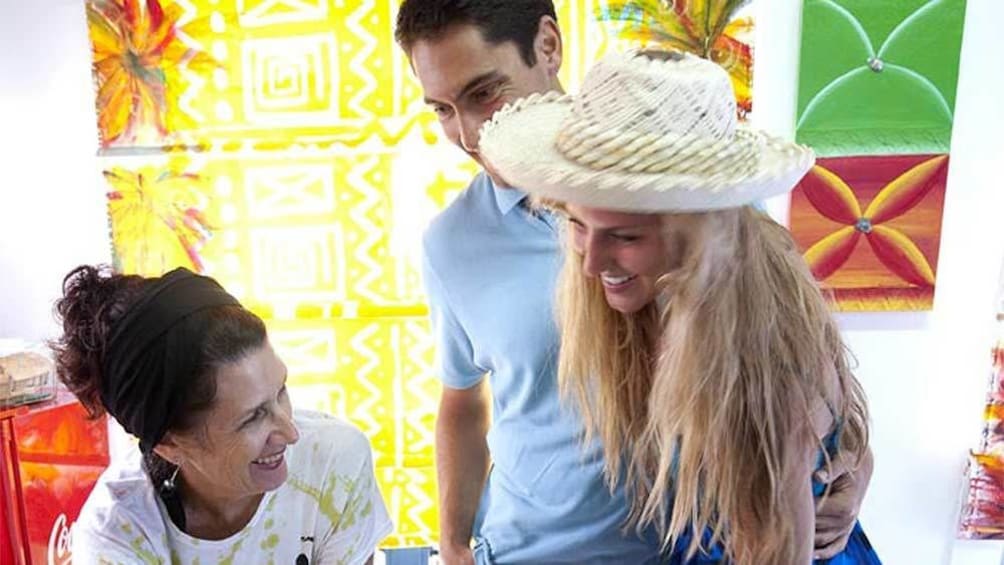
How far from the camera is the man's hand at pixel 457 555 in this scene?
4.73ft

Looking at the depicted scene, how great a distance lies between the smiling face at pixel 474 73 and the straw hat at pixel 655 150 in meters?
0.32

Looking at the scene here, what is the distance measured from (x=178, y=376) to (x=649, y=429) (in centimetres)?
71

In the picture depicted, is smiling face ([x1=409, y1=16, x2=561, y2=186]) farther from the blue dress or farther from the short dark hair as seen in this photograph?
the blue dress

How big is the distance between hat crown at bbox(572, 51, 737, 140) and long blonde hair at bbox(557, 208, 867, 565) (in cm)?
10

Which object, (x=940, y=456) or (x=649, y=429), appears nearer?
(x=649, y=429)

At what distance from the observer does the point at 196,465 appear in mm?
1167

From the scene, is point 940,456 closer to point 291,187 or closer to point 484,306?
point 484,306

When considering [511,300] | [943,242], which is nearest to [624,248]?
[511,300]

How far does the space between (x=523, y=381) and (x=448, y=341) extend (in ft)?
A: 0.72

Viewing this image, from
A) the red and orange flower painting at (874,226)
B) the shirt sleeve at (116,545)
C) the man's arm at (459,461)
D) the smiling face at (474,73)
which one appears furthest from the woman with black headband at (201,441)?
the red and orange flower painting at (874,226)

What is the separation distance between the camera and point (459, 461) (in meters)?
1.49

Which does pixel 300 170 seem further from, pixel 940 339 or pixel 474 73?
pixel 940 339

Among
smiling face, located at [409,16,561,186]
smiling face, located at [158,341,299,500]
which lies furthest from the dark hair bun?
smiling face, located at [409,16,561,186]

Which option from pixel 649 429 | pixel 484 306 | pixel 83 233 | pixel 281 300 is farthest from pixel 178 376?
pixel 83 233
